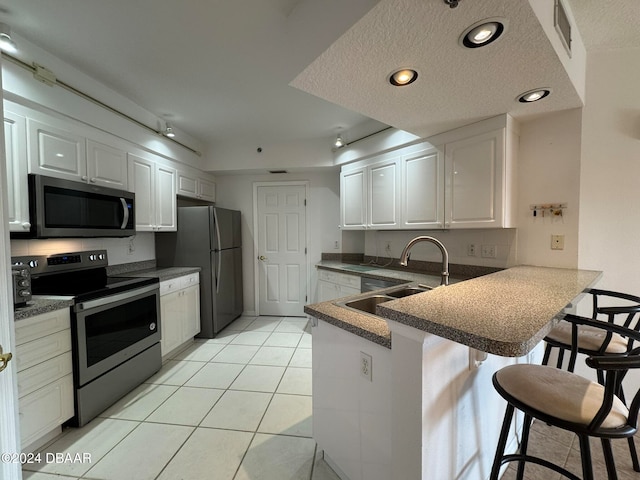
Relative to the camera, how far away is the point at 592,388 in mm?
1015

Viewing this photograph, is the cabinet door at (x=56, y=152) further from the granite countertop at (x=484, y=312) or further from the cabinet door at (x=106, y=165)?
the granite countertop at (x=484, y=312)

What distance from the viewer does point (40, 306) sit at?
5.20 feet

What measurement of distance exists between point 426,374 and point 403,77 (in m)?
1.50

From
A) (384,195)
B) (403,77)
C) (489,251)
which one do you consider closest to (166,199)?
(384,195)

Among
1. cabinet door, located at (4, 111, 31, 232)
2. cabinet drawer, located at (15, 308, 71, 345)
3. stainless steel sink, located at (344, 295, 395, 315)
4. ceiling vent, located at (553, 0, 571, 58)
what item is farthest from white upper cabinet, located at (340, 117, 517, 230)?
cabinet door, located at (4, 111, 31, 232)

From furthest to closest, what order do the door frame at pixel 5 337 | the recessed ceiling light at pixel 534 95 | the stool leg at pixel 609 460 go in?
1. the recessed ceiling light at pixel 534 95
2. the stool leg at pixel 609 460
3. the door frame at pixel 5 337

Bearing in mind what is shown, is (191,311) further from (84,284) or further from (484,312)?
(484,312)

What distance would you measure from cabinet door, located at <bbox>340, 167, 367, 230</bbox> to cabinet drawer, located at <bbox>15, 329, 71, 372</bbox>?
2.81m

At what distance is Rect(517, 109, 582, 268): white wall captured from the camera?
200cm

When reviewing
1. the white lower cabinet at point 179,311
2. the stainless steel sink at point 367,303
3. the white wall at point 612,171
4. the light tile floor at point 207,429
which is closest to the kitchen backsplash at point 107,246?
the white lower cabinet at point 179,311

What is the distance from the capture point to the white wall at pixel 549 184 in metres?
2.00

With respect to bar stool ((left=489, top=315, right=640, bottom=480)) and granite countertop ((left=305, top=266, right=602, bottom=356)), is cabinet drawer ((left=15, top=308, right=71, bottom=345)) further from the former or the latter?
bar stool ((left=489, top=315, right=640, bottom=480))

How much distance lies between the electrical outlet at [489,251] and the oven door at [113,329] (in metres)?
3.12

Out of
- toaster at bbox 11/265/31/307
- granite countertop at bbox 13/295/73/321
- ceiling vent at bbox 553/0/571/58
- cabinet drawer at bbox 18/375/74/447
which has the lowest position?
cabinet drawer at bbox 18/375/74/447
